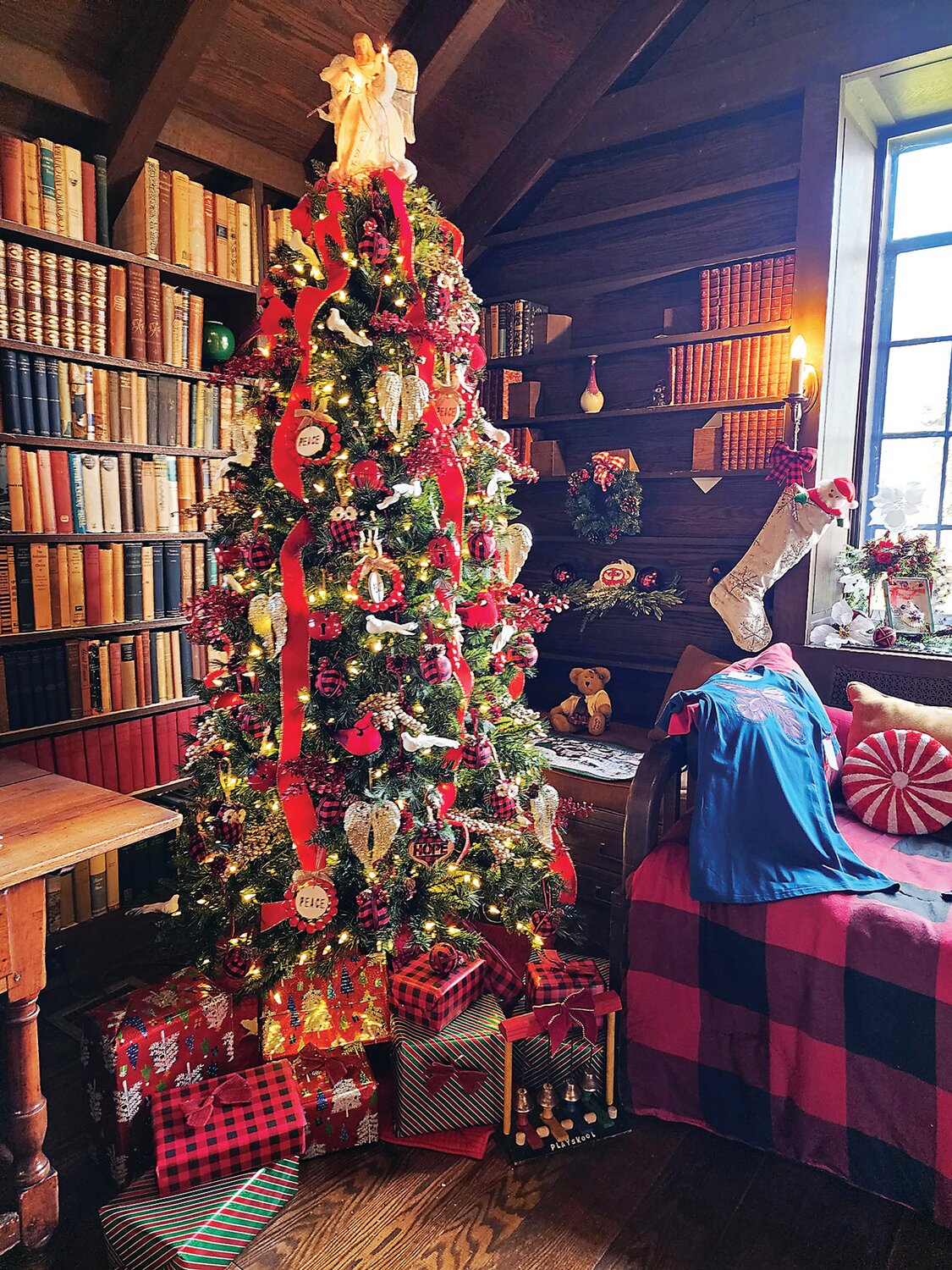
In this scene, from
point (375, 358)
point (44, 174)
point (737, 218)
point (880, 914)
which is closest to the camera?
point (880, 914)

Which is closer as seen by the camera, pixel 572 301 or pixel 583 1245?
pixel 583 1245

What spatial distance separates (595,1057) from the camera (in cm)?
178

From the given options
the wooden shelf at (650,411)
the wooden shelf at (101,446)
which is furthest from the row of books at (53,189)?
the wooden shelf at (650,411)

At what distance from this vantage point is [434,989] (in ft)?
5.77

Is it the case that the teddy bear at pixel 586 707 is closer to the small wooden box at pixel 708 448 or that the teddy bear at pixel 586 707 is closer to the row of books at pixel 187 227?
the small wooden box at pixel 708 448

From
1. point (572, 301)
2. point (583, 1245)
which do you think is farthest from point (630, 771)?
point (572, 301)

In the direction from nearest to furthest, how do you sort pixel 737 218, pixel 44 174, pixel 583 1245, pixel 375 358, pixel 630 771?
1. pixel 583 1245
2. pixel 375 358
3. pixel 44 174
4. pixel 630 771
5. pixel 737 218

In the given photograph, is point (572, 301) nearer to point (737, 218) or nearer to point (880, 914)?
point (737, 218)

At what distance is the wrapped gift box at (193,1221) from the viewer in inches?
53.4

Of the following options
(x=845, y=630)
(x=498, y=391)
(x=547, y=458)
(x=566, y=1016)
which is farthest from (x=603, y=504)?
(x=566, y=1016)

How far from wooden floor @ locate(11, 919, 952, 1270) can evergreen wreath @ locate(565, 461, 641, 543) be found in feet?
6.17

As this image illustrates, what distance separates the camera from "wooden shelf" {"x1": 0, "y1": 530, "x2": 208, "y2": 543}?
2.21m

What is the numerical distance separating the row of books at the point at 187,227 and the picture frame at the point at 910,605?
7.34 ft

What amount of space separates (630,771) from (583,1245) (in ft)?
4.21
